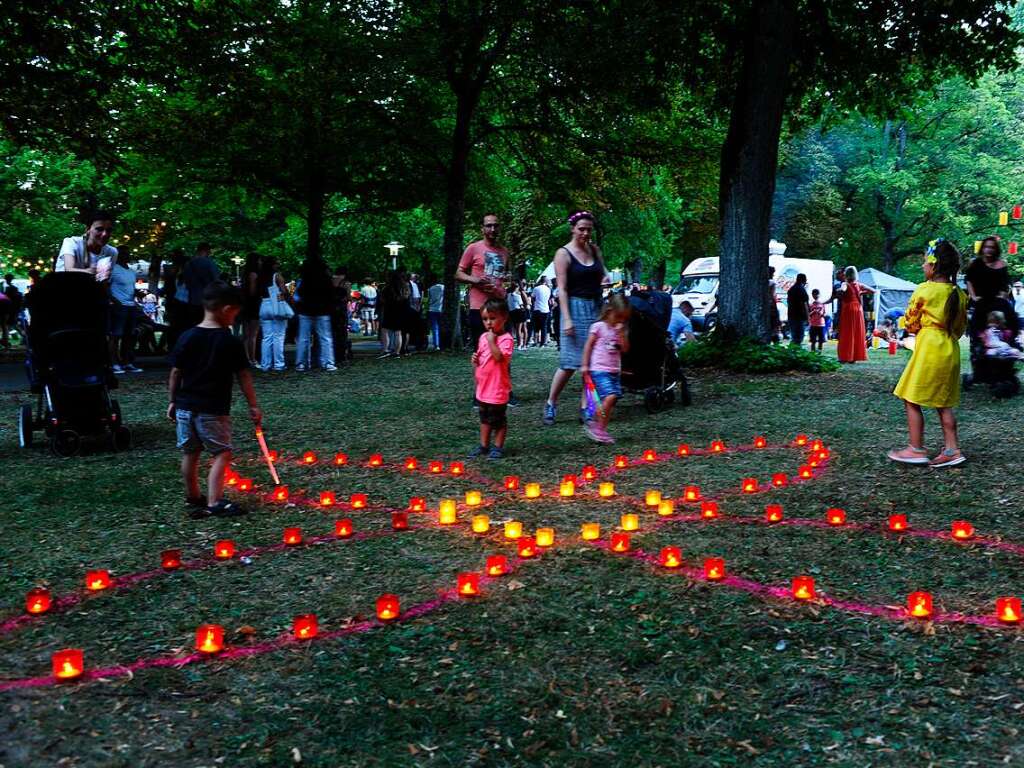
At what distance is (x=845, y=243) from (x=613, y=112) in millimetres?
34439

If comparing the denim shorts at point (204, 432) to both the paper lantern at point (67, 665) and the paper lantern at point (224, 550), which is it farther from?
the paper lantern at point (67, 665)

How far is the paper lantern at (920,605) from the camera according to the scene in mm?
3914

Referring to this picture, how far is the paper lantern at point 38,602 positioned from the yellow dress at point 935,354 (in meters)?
6.10

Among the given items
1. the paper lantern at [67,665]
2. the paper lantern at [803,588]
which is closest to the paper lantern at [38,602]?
the paper lantern at [67,665]

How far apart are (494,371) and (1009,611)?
4548 mm

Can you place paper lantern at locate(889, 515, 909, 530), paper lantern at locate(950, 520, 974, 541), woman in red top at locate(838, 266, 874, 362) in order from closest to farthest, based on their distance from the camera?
paper lantern at locate(950, 520, 974, 541) → paper lantern at locate(889, 515, 909, 530) → woman in red top at locate(838, 266, 874, 362)

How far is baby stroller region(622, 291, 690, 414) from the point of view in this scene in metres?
10.3

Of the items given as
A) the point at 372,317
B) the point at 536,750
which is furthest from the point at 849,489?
the point at 372,317

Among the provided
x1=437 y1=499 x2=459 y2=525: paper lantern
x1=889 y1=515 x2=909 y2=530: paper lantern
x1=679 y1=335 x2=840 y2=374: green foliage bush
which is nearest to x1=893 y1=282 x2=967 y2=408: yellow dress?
x1=889 y1=515 x2=909 y2=530: paper lantern

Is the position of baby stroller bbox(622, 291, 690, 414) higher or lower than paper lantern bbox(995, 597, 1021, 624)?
higher

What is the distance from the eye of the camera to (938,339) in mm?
6980

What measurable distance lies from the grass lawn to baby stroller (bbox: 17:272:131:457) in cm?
83

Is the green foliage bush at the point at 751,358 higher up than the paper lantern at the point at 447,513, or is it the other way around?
the green foliage bush at the point at 751,358

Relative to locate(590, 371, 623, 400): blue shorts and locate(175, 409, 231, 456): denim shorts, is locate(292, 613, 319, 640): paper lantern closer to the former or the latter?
locate(175, 409, 231, 456): denim shorts
